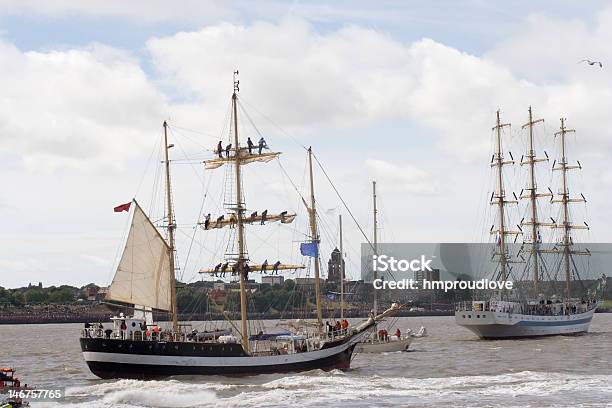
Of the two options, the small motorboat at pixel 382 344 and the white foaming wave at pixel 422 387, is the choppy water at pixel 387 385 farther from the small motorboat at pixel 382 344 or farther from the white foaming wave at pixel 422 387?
the small motorboat at pixel 382 344

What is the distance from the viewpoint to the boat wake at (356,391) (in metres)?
54.9

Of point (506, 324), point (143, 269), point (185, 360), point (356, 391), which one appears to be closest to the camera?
point (356, 391)

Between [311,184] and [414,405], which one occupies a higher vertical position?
[311,184]

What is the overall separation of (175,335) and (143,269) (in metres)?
6.17

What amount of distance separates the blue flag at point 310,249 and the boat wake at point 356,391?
12.8m

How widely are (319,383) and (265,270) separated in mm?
11704

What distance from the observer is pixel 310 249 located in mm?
78688

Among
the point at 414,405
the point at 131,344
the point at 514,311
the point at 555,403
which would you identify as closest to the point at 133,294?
the point at 131,344

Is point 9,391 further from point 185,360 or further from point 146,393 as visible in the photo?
point 185,360

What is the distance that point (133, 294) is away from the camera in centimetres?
7181

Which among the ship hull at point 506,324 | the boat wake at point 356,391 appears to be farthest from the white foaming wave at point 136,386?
the ship hull at point 506,324

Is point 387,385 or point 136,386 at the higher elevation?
point 136,386

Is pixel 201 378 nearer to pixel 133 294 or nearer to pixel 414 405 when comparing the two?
pixel 133 294

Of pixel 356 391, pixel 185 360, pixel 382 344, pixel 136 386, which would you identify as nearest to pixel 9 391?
pixel 136 386
